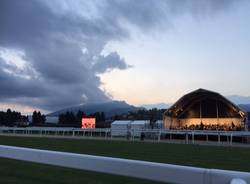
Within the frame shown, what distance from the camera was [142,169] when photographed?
4.48 m

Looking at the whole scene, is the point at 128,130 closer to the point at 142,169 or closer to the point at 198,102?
the point at 198,102

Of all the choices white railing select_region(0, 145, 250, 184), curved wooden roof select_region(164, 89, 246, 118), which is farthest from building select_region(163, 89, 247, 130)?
white railing select_region(0, 145, 250, 184)

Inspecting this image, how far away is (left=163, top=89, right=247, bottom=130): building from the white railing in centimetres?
4608

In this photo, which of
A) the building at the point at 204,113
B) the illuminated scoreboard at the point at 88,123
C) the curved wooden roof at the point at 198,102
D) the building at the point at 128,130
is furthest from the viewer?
the illuminated scoreboard at the point at 88,123

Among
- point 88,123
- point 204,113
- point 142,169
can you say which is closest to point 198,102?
point 204,113

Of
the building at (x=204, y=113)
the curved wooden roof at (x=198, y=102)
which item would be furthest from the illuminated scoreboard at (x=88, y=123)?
the curved wooden roof at (x=198, y=102)

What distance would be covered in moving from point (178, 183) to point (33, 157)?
7.99ft

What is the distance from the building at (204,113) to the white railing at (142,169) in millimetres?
46080

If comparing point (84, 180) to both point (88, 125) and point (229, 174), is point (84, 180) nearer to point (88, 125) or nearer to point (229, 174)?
point (229, 174)

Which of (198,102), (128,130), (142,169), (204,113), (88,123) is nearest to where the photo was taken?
(142,169)

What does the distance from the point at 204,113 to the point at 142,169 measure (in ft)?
185

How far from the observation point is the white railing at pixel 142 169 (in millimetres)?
3749

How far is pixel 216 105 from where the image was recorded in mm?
58344

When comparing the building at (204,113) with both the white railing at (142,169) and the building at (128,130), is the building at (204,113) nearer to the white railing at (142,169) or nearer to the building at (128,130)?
the building at (128,130)
